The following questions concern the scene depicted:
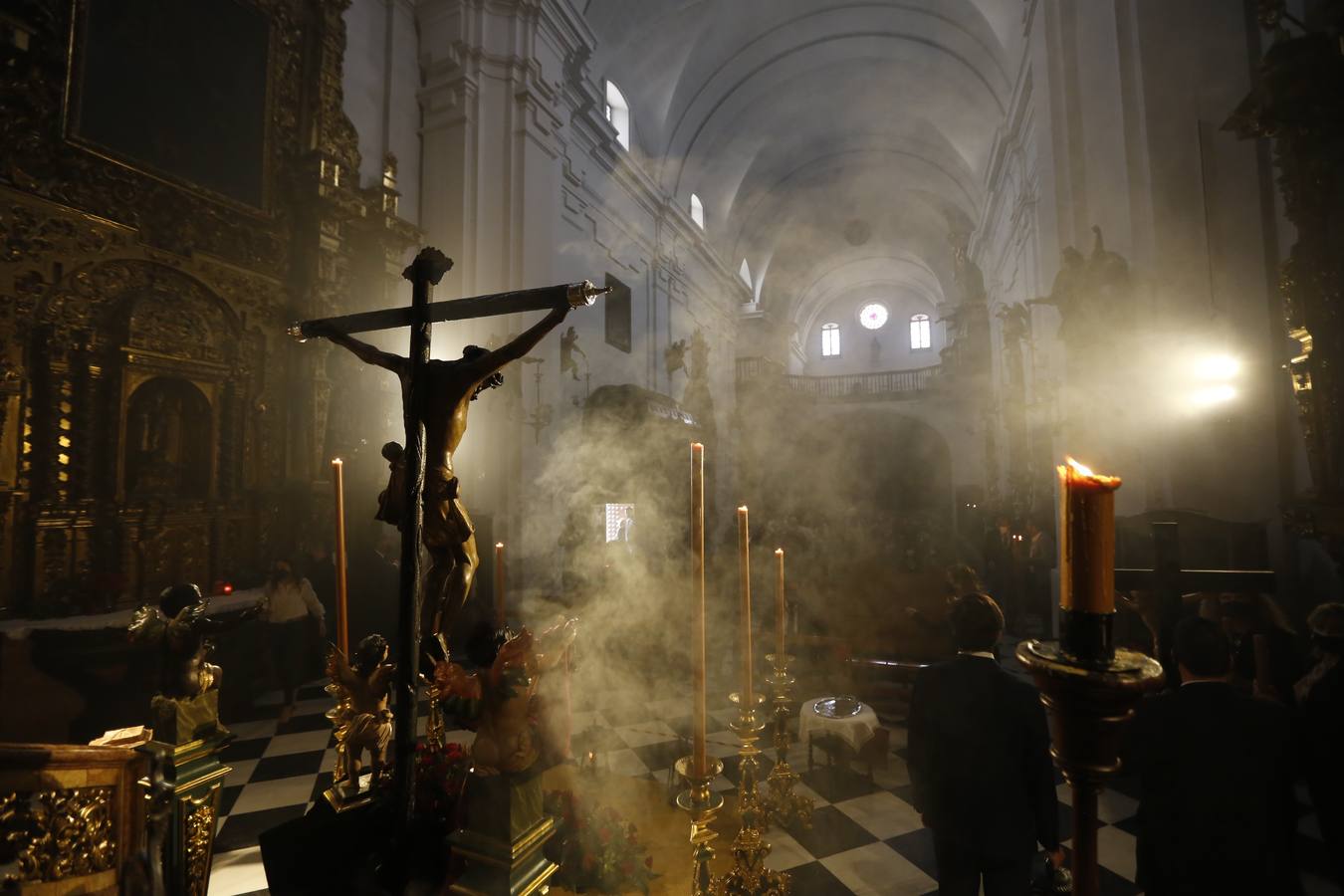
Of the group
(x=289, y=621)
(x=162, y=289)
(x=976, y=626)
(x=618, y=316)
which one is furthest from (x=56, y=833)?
(x=618, y=316)

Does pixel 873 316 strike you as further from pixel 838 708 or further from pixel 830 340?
pixel 838 708

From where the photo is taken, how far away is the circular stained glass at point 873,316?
100ft

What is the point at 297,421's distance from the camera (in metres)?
6.13

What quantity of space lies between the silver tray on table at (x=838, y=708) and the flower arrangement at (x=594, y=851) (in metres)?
2.37

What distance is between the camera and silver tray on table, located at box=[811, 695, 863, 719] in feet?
13.7

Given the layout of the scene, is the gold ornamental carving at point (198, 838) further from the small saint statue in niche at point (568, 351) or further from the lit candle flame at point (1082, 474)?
the small saint statue in niche at point (568, 351)

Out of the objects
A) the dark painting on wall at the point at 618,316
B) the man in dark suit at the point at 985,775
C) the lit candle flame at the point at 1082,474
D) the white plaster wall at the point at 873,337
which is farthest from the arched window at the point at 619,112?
the white plaster wall at the point at 873,337

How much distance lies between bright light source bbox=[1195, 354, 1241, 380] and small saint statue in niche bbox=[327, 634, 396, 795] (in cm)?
584

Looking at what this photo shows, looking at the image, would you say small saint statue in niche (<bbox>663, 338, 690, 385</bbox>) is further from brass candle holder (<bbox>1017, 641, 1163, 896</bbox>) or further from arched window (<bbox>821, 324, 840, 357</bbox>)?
arched window (<bbox>821, 324, 840, 357</bbox>)

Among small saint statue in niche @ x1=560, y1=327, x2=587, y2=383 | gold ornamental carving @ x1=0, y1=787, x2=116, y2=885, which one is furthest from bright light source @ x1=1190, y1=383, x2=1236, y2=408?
small saint statue in niche @ x1=560, y1=327, x2=587, y2=383

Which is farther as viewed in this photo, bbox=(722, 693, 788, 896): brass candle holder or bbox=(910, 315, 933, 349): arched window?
bbox=(910, 315, 933, 349): arched window

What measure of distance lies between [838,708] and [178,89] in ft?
25.6

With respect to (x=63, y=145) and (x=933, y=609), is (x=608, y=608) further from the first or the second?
(x=63, y=145)

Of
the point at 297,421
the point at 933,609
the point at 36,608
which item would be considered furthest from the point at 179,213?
the point at 933,609
